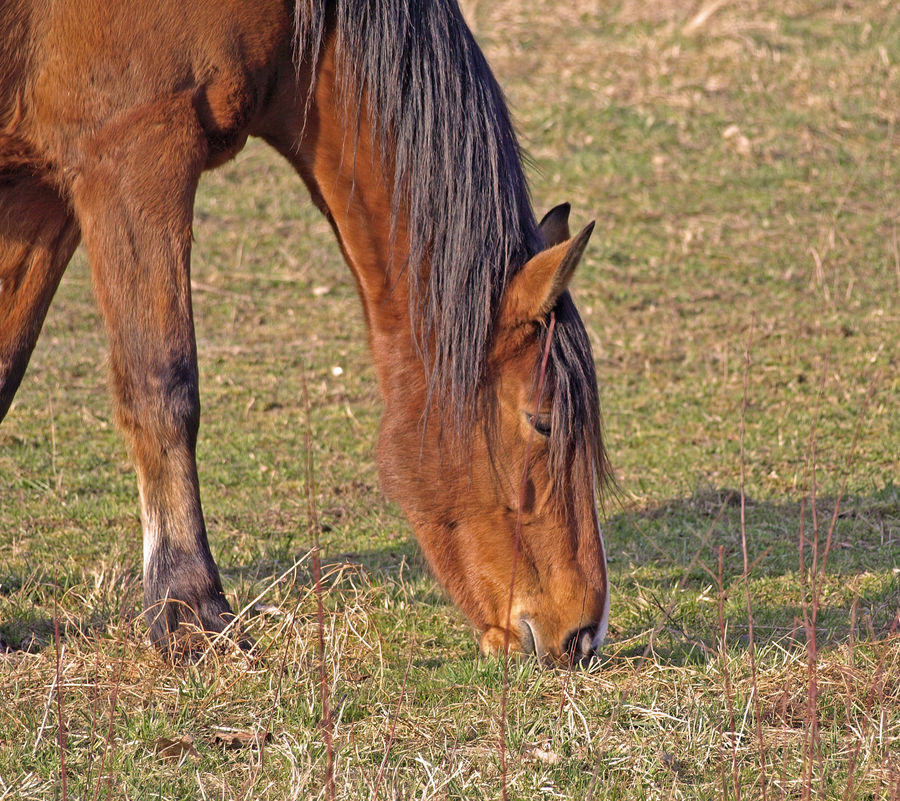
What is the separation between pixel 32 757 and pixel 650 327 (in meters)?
5.42

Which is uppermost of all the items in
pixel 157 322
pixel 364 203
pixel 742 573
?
pixel 364 203

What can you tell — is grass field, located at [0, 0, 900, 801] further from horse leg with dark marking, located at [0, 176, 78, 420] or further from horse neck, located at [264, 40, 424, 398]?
horse neck, located at [264, 40, 424, 398]

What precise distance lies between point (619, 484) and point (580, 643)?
1.67 meters

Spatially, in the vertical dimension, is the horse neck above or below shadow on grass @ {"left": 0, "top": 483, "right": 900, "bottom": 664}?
above

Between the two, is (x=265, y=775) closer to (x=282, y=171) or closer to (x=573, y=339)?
(x=573, y=339)

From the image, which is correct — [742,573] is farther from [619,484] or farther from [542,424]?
[542,424]

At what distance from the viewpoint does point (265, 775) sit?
2.88 metres

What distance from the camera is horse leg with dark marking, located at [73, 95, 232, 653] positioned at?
10.8 feet

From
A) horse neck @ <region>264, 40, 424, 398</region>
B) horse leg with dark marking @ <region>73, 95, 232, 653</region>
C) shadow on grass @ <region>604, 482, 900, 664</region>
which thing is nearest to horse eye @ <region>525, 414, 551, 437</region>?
horse neck @ <region>264, 40, 424, 398</region>

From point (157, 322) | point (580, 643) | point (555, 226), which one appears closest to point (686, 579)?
point (580, 643)

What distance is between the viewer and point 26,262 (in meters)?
3.82


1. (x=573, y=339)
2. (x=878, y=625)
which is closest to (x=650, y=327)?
(x=878, y=625)

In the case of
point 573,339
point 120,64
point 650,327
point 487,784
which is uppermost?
point 120,64

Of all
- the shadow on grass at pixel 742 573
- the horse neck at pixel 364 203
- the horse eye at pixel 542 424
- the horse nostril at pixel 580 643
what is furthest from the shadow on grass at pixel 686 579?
the horse neck at pixel 364 203
